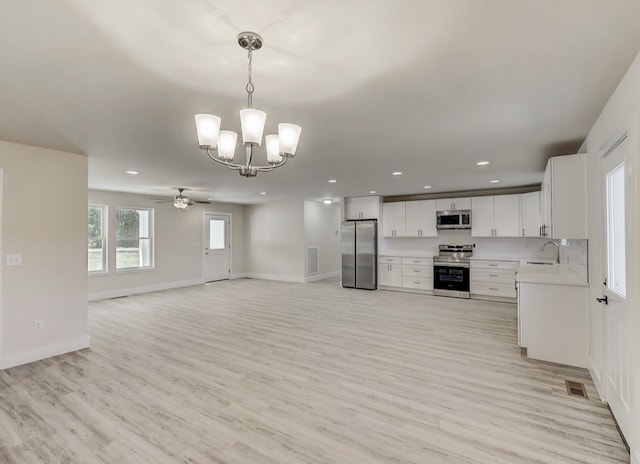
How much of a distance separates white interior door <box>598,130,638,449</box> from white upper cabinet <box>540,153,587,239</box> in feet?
2.18

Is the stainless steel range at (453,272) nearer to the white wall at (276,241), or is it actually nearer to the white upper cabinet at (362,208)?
the white upper cabinet at (362,208)

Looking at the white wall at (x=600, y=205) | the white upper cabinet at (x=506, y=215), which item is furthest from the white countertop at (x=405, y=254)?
the white wall at (x=600, y=205)

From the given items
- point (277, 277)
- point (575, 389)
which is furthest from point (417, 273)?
point (575, 389)

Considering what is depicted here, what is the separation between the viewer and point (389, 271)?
7.81 meters

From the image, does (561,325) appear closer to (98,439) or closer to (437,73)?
(437,73)

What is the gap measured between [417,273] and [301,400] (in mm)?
5364

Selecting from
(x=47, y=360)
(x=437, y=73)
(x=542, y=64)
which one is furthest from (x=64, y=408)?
(x=542, y=64)

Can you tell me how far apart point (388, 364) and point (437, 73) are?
110 inches

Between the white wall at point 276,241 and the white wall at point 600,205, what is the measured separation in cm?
676

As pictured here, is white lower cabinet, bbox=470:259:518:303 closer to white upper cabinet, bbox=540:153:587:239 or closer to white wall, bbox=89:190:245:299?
white upper cabinet, bbox=540:153:587:239

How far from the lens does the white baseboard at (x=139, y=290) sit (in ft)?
Result: 22.3

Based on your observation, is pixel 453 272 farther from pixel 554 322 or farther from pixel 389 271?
pixel 554 322

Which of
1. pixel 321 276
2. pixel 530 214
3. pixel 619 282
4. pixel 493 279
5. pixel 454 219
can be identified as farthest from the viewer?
pixel 321 276

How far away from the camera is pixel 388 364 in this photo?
11.1 feet
